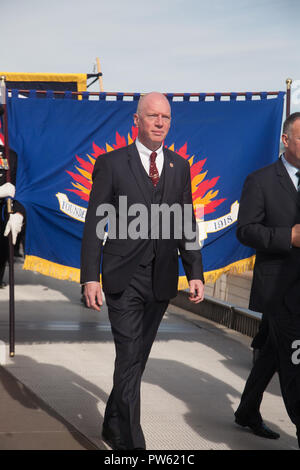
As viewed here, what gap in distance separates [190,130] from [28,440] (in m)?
3.19

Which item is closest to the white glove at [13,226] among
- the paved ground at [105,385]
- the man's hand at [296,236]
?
the paved ground at [105,385]

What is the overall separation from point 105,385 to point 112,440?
135 cm

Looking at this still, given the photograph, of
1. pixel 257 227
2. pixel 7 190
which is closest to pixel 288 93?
pixel 7 190

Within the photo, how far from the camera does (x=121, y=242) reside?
3.85 meters

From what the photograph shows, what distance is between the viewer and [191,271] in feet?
13.2

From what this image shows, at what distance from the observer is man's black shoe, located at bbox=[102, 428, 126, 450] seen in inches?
156

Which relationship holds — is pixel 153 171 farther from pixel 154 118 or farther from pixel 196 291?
pixel 196 291

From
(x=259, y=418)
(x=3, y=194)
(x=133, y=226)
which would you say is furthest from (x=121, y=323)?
(x=3, y=194)

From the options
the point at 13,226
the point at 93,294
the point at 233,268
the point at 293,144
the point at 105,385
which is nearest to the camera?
the point at 93,294

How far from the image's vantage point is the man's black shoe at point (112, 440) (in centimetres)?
396

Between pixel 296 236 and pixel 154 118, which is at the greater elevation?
pixel 154 118

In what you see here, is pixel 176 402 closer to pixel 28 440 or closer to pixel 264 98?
pixel 28 440

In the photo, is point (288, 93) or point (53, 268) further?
point (53, 268)

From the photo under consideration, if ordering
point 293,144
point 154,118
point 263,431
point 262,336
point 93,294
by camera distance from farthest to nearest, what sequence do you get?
point 262,336 → point 263,431 → point 293,144 → point 154,118 → point 93,294
